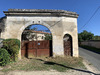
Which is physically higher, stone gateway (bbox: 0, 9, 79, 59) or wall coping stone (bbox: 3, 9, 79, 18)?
wall coping stone (bbox: 3, 9, 79, 18)

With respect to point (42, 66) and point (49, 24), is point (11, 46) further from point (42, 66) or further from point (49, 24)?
point (49, 24)

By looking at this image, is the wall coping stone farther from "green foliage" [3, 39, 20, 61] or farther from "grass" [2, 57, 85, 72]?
"grass" [2, 57, 85, 72]

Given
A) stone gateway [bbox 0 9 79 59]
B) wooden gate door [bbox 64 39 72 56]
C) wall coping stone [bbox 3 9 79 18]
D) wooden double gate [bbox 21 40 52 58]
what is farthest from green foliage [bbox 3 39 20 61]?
wooden gate door [bbox 64 39 72 56]

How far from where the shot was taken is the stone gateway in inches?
286

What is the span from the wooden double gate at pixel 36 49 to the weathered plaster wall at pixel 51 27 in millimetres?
702

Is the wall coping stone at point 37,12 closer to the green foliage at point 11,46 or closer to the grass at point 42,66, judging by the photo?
the green foliage at point 11,46

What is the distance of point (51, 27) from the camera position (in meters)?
7.51

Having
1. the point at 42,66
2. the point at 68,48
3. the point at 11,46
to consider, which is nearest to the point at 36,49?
the point at 11,46

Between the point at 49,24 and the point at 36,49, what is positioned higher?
the point at 49,24

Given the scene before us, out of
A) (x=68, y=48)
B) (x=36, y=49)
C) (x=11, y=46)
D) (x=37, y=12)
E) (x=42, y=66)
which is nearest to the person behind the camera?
(x=42, y=66)

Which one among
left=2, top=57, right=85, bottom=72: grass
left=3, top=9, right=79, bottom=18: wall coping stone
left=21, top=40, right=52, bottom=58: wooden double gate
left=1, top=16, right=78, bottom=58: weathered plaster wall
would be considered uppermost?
left=3, top=9, right=79, bottom=18: wall coping stone

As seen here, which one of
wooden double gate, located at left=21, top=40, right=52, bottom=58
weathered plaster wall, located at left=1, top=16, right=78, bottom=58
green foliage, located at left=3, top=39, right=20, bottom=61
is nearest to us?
green foliage, located at left=3, top=39, right=20, bottom=61

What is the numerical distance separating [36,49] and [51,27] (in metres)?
2.91

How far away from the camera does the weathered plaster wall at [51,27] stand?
23.8ft
